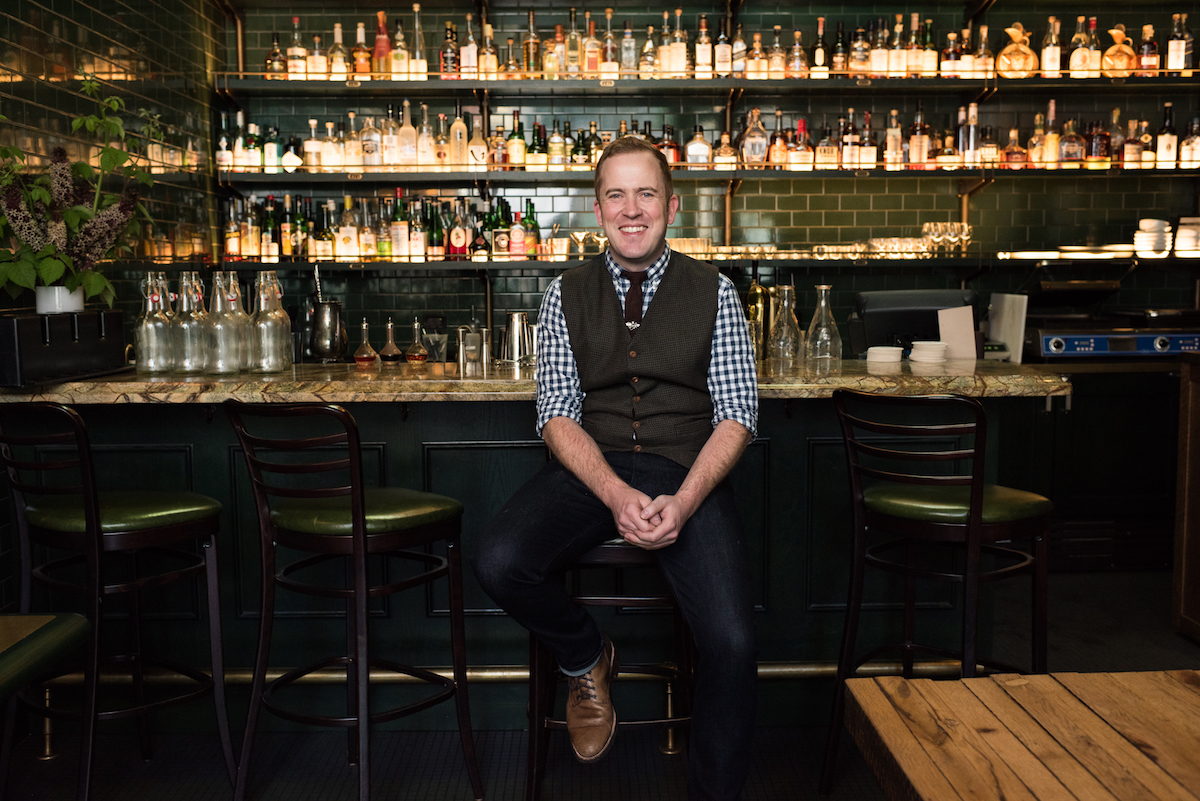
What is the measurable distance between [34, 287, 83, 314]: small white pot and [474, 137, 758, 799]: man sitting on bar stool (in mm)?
1315

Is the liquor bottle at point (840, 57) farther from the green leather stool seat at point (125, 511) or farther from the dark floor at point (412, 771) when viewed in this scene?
the green leather stool seat at point (125, 511)

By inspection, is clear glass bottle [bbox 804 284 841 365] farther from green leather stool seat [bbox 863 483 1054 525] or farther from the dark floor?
the dark floor

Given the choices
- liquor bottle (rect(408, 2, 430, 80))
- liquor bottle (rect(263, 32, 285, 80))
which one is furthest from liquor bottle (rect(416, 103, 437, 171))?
liquor bottle (rect(263, 32, 285, 80))

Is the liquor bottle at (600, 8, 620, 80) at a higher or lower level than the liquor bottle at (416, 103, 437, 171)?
higher

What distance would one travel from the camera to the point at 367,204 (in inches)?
180

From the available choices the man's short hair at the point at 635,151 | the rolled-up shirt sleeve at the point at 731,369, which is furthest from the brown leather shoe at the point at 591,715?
the man's short hair at the point at 635,151

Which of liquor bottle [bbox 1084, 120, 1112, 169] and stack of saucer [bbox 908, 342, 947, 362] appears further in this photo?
liquor bottle [bbox 1084, 120, 1112, 169]

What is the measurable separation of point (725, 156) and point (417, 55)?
1570mm

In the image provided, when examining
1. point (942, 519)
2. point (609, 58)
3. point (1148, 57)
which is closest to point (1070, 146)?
point (1148, 57)

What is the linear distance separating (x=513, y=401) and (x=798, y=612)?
0.99 m

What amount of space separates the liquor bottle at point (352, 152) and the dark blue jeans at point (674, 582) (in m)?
2.67

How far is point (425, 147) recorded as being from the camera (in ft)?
14.4

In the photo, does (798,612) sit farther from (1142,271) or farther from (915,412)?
(1142,271)

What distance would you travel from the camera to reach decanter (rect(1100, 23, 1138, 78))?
14.5 ft
